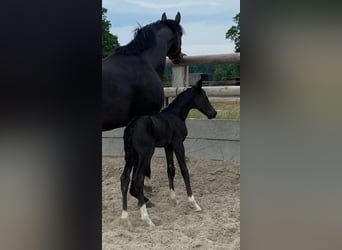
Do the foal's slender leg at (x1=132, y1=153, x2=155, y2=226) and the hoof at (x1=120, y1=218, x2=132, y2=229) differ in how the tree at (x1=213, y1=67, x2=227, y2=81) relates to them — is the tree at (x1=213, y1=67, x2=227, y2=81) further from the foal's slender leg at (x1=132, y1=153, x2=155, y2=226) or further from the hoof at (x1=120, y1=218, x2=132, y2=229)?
the hoof at (x1=120, y1=218, x2=132, y2=229)

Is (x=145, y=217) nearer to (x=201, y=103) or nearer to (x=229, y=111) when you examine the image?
(x=201, y=103)

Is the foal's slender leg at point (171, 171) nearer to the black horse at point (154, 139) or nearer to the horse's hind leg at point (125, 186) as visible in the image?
the black horse at point (154, 139)

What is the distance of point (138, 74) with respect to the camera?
2.66 metres

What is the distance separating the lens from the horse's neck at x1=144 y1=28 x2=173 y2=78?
2.81 m

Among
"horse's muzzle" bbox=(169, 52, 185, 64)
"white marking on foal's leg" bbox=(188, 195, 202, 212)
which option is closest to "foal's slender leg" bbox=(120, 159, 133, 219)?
"white marking on foal's leg" bbox=(188, 195, 202, 212)

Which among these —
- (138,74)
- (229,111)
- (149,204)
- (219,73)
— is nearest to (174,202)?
(149,204)

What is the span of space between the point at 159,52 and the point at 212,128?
3.03 feet

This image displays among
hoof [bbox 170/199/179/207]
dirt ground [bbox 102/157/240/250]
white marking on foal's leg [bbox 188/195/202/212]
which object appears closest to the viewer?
dirt ground [bbox 102/157/240/250]

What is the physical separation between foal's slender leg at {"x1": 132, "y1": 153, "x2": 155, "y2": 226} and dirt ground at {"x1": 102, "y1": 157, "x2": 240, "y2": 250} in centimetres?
4
